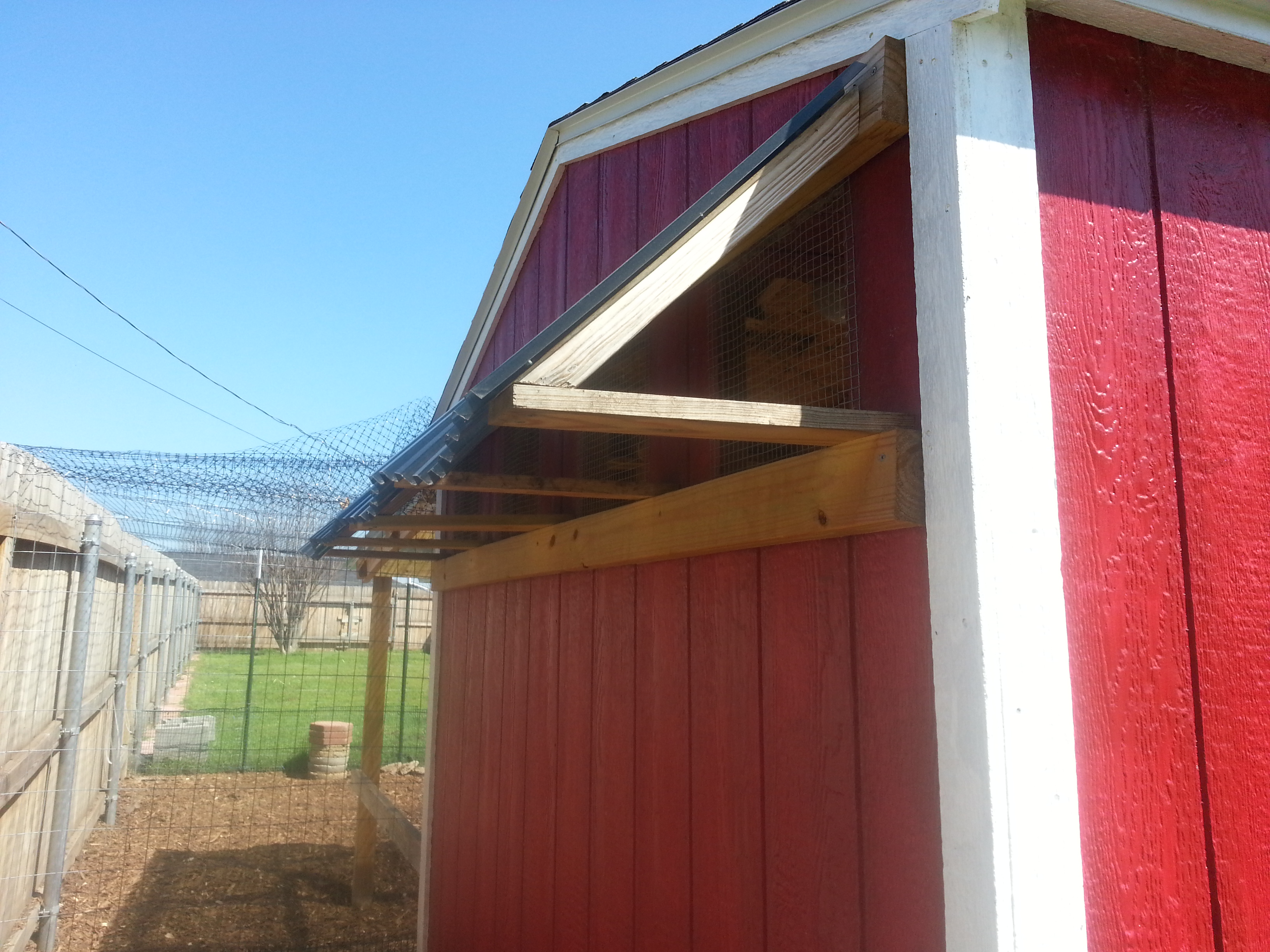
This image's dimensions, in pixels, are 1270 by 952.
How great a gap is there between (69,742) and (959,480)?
16.6 feet

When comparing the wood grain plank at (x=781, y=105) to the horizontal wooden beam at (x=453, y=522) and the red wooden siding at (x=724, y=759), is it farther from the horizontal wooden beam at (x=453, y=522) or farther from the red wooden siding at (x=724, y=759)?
the horizontal wooden beam at (x=453, y=522)

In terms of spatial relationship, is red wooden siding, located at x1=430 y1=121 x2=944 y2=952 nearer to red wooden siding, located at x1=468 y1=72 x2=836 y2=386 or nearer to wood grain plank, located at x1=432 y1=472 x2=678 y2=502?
red wooden siding, located at x1=468 y1=72 x2=836 y2=386

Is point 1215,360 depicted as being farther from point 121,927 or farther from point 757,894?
point 121,927

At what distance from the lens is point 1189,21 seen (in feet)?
5.59

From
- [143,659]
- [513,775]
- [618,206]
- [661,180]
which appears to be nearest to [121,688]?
[143,659]

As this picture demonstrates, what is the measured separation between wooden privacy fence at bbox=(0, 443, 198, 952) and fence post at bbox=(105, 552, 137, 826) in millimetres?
13

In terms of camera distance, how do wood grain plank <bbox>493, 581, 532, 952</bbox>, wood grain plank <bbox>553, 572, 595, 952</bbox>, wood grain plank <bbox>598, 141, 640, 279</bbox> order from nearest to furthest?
wood grain plank <bbox>553, 572, 595, 952</bbox> < wood grain plank <bbox>598, 141, 640, 279</bbox> < wood grain plank <bbox>493, 581, 532, 952</bbox>

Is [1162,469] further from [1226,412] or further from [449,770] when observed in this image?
[449,770]

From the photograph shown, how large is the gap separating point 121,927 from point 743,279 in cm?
527

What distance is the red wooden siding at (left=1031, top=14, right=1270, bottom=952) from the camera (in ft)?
4.70

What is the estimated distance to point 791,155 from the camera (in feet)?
5.66

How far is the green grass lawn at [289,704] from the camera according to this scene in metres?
9.11

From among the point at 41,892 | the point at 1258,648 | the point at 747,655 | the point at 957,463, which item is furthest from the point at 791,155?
the point at 41,892

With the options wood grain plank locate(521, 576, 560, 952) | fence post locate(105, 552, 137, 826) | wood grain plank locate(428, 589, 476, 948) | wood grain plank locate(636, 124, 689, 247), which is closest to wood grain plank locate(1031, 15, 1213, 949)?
wood grain plank locate(636, 124, 689, 247)
